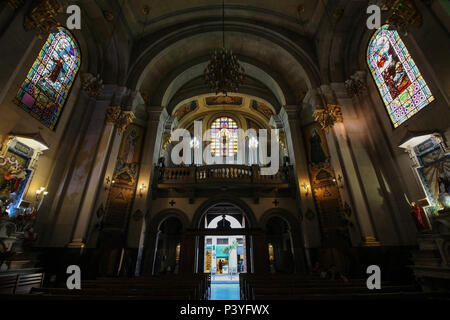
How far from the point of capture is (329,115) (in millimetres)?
9320

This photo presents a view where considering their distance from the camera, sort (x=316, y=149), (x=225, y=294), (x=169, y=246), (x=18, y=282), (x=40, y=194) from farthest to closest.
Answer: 1. (x=169, y=246)
2. (x=316, y=149)
3. (x=225, y=294)
4. (x=40, y=194)
5. (x=18, y=282)

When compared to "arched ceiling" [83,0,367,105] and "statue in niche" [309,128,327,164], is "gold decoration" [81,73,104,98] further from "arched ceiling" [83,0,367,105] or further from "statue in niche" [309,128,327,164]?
"statue in niche" [309,128,327,164]

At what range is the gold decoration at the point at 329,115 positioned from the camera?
9.16 meters

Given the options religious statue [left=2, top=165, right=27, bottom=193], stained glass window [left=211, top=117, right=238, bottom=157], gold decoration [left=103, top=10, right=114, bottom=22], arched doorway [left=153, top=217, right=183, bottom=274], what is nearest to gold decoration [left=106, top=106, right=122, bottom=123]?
religious statue [left=2, top=165, right=27, bottom=193]

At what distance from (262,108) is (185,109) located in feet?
20.7

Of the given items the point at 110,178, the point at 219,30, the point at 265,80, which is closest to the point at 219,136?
the point at 265,80

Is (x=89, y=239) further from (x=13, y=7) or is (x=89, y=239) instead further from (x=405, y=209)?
(x=405, y=209)

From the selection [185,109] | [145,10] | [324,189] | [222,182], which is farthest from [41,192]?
[324,189]

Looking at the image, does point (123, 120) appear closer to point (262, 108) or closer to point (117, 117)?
point (117, 117)

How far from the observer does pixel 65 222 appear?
7.16 meters

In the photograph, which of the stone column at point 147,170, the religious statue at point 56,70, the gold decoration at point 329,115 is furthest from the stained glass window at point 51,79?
the gold decoration at point 329,115

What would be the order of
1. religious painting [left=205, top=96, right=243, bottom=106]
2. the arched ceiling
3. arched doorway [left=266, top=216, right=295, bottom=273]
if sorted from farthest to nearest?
religious painting [left=205, top=96, right=243, bottom=106] < arched doorway [left=266, top=216, right=295, bottom=273] < the arched ceiling

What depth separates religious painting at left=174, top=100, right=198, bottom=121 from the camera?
14.9 metres

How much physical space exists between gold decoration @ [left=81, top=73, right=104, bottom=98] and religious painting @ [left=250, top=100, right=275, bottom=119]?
35.4 ft
